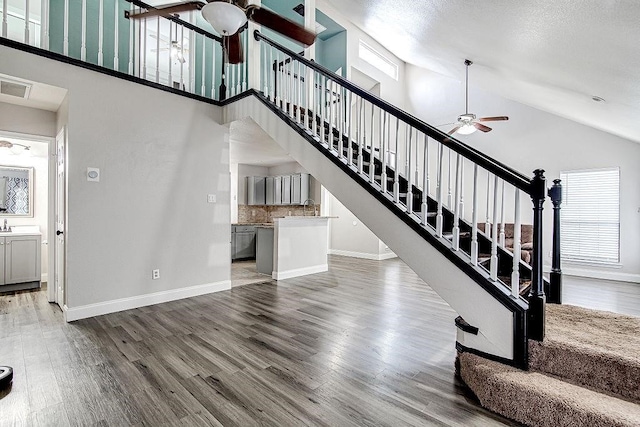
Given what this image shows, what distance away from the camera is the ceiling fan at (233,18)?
216 cm

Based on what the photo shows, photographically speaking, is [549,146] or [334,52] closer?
[549,146]

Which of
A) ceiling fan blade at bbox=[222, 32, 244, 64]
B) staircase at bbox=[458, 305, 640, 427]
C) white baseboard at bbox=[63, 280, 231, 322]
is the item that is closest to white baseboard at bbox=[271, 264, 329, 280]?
white baseboard at bbox=[63, 280, 231, 322]

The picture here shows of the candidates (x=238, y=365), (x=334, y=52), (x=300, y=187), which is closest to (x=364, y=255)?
(x=300, y=187)

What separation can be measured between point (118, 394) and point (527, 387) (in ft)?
8.27


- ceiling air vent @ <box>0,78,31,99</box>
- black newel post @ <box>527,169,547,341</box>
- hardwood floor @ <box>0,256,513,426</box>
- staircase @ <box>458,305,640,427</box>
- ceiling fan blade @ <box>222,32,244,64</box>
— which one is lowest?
hardwood floor @ <box>0,256,513,426</box>

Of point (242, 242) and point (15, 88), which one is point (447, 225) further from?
point (242, 242)

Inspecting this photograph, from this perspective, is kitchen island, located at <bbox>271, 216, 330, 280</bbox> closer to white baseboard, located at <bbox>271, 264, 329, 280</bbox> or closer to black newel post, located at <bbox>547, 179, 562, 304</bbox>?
white baseboard, located at <bbox>271, 264, 329, 280</bbox>

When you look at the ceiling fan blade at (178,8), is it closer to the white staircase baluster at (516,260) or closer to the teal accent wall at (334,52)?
the white staircase baluster at (516,260)

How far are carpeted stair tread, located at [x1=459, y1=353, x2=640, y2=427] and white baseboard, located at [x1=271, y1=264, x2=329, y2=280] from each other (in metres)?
3.71

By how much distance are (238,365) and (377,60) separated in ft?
26.3

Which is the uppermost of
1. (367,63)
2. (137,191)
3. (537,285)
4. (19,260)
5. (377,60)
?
(377,60)

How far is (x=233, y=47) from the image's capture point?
9.37ft

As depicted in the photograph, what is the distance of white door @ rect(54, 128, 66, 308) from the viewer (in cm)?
361

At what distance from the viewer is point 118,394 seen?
2.07 meters
